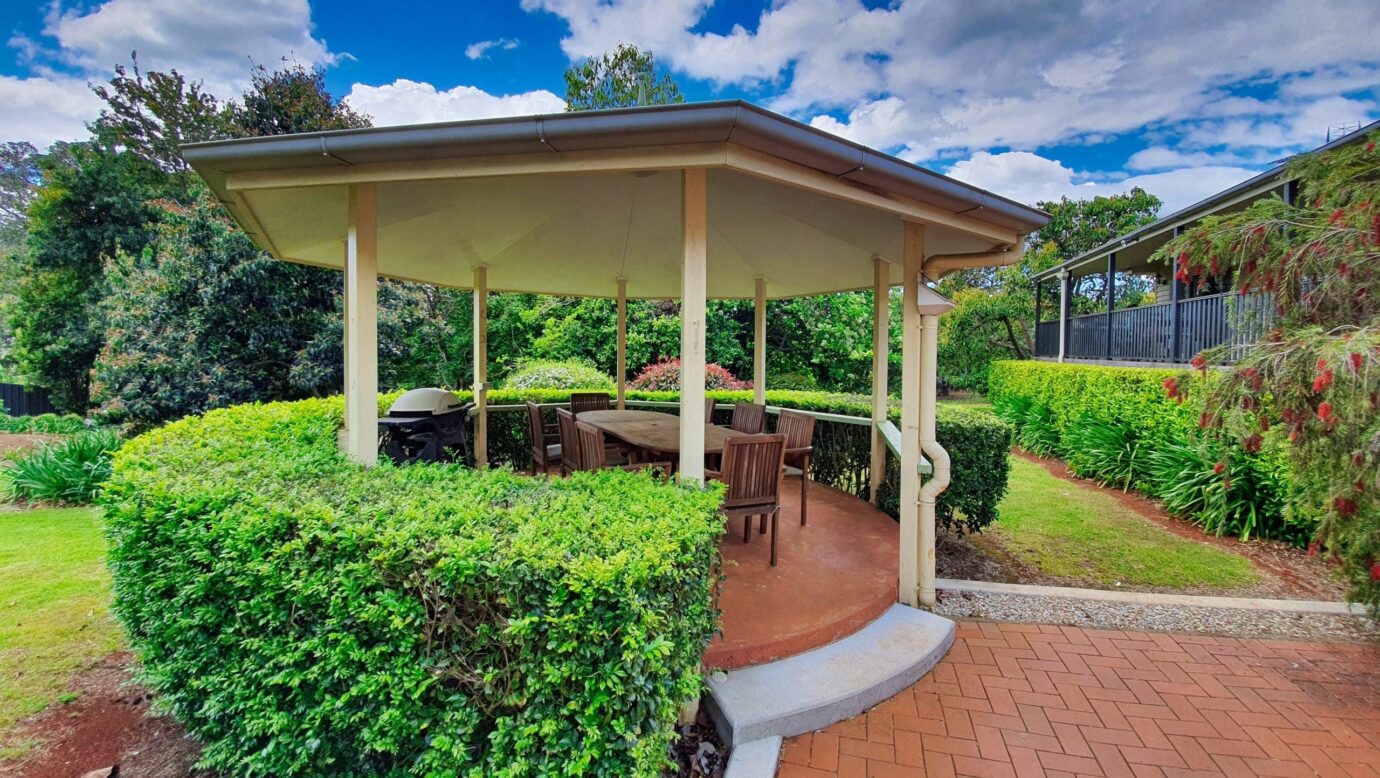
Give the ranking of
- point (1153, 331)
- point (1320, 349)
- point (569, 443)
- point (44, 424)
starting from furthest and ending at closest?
point (44, 424), point (1153, 331), point (569, 443), point (1320, 349)

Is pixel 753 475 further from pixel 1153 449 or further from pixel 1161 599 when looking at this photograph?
pixel 1153 449

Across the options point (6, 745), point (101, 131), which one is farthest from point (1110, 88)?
point (101, 131)

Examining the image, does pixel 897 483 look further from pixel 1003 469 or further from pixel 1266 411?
pixel 1266 411

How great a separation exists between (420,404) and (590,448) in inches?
92.5

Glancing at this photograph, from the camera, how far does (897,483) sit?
5.34 meters

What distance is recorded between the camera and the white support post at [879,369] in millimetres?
5465

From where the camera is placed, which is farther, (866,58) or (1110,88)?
(1110,88)

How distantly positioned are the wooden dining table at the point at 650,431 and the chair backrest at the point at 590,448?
0.41m

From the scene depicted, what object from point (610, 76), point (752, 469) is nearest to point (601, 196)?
→ point (752, 469)

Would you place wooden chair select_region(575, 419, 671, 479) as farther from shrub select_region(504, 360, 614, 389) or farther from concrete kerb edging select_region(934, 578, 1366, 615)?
shrub select_region(504, 360, 614, 389)

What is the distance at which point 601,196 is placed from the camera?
14.0 feet

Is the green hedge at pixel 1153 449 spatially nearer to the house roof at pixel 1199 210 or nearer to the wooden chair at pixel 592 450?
the house roof at pixel 1199 210

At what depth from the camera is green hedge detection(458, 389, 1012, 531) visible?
203 inches

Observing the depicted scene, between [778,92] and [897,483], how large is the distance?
1881 cm
